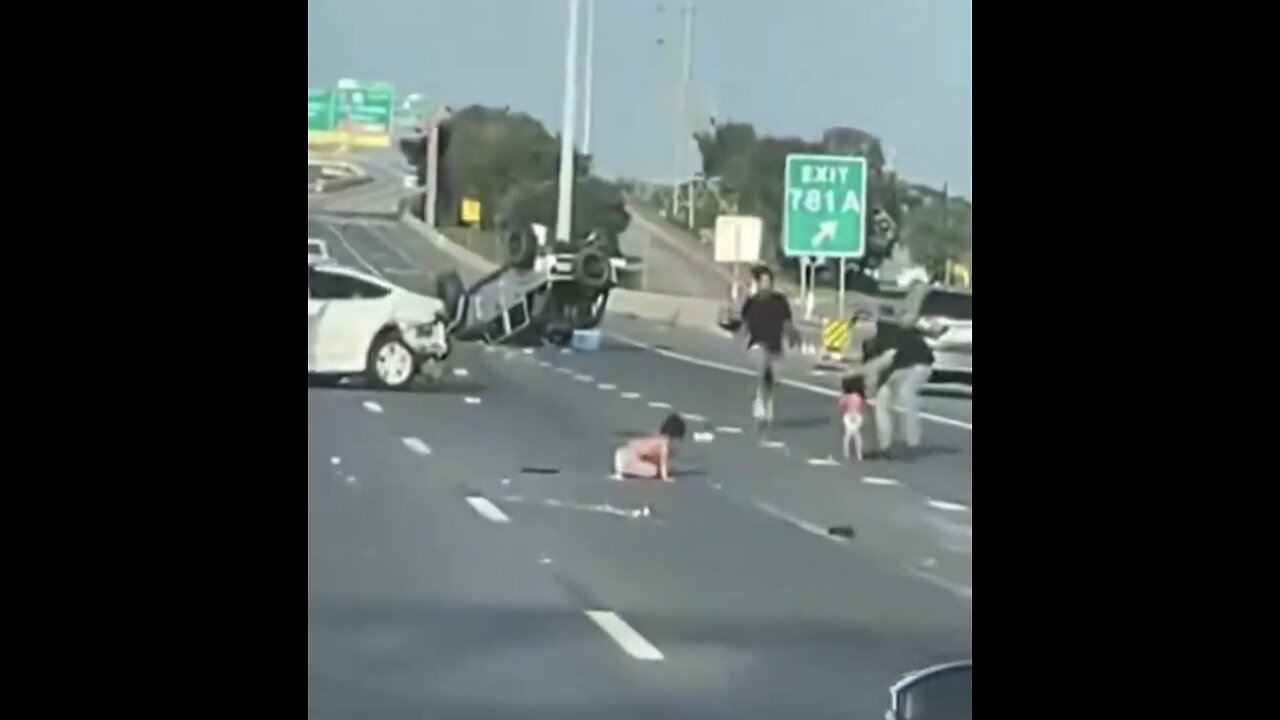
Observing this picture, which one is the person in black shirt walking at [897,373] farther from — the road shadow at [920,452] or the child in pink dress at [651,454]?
the child in pink dress at [651,454]

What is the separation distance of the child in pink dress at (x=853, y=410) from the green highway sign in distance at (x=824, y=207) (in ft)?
0.73

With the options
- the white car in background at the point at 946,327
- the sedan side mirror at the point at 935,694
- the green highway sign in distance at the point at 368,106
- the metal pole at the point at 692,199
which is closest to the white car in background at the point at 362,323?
the green highway sign in distance at the point at 368,106

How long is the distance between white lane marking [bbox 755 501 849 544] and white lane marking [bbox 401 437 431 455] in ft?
1.88

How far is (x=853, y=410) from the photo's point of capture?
3.21 m

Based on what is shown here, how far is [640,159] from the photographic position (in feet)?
10.4

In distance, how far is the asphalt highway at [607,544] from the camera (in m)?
3.00

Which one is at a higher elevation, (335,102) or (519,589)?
(335,102)

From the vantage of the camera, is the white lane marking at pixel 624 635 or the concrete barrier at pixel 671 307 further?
the concrete barrier at pixel 671 307
